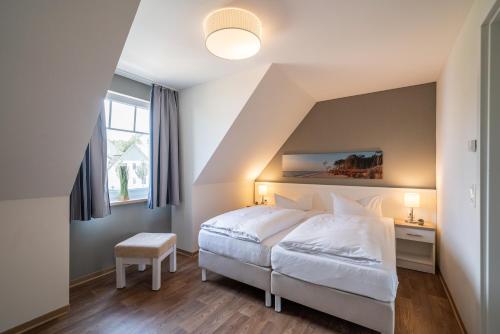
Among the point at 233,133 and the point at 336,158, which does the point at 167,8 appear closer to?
the point at 233,133

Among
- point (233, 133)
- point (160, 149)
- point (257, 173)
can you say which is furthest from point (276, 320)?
point (257, 173)

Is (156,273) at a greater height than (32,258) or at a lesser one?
lesser

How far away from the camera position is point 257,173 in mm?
4391

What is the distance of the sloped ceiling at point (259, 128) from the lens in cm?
281

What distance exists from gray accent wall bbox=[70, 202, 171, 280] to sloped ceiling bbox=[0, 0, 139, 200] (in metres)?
0.83

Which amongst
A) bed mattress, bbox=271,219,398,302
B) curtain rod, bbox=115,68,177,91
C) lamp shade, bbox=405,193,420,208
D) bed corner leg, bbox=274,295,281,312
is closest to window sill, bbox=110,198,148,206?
curtain rod, bbox=115,68,177,91

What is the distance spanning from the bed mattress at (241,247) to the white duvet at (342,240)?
0.19m

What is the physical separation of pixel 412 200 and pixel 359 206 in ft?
2.06

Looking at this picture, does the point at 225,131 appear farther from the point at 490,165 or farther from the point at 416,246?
the point at 416,246

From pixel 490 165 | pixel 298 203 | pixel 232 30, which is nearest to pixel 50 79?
pixel 232 30

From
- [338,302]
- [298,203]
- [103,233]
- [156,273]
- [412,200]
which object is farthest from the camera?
[298,203]

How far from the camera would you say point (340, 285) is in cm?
169

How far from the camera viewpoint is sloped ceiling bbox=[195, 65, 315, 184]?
281cm

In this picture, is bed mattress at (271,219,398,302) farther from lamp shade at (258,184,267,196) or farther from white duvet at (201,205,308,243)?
lamp shade at (258,184,267,196)
